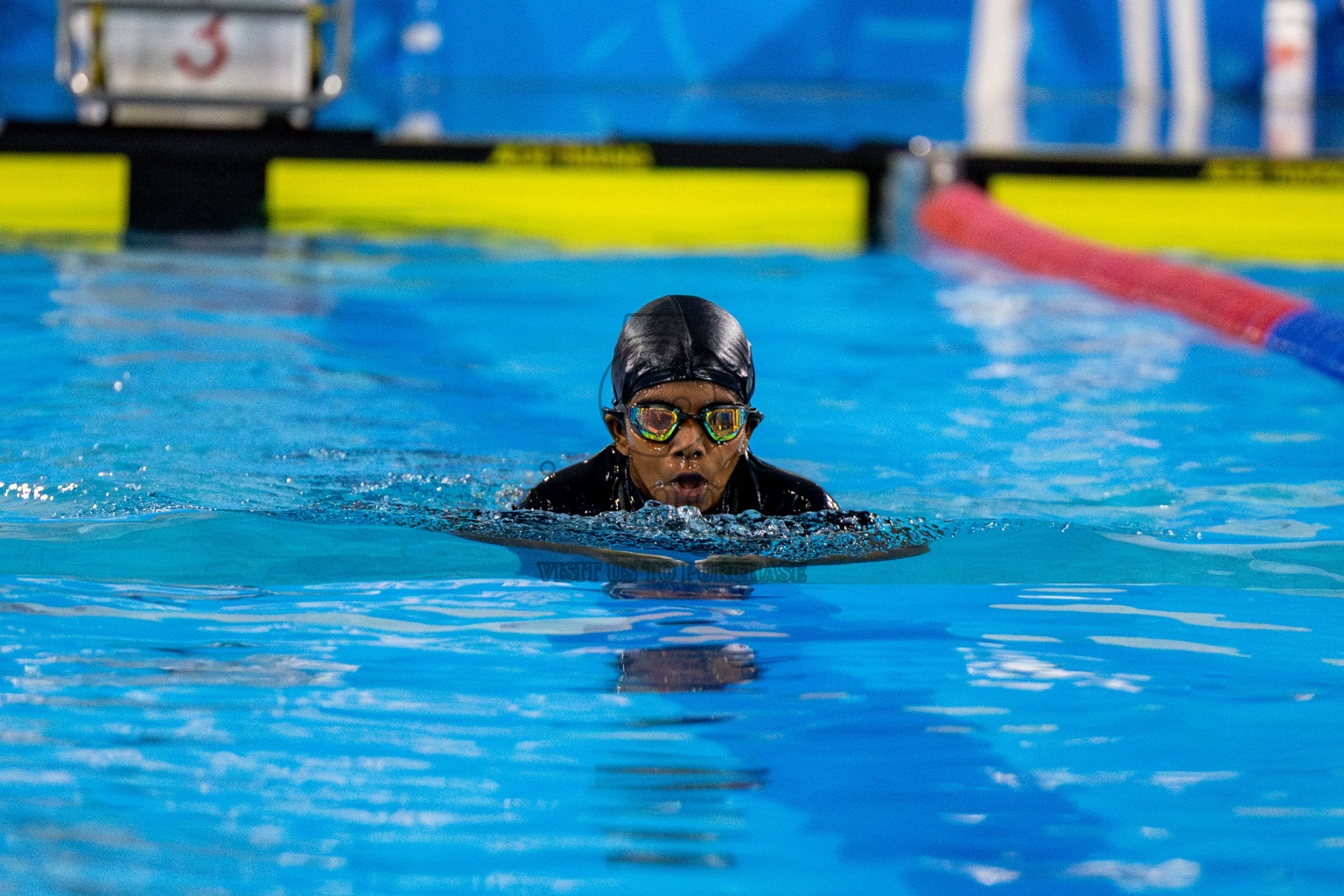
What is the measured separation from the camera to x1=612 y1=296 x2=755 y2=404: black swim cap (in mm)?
3516

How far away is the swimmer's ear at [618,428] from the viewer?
12.0ft

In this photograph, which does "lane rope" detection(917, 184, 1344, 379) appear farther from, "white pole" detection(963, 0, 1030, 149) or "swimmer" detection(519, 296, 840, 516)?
"white pole" detection(963, 0, 1030, 149)

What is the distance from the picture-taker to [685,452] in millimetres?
3521

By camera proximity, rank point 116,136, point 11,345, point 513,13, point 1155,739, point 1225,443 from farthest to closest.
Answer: point 513,13
point 116,136
point 11,345
point 1225,443
point 1155,739

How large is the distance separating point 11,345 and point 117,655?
3.71m

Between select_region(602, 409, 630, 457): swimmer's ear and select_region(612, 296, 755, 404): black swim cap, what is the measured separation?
1.6 inches

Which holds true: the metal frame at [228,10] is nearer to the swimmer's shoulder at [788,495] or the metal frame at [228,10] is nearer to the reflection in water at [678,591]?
the swimmer's shoulder at [788,495]

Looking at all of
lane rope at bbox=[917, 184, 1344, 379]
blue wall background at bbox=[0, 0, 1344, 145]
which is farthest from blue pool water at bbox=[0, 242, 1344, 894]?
blue wall background at bbox=[0, 0, 1344, 145]

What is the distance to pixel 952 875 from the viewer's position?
7.41 feet

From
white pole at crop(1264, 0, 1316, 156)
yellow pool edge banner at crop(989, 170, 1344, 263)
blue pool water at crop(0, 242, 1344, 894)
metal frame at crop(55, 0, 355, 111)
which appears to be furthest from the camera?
white pole at crop(1264, 0, 1316, 156)

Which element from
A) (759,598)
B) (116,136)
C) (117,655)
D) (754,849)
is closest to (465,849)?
(754,849)

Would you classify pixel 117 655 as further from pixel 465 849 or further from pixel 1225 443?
pixel 1225 443

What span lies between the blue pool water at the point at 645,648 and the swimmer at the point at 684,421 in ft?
0.49

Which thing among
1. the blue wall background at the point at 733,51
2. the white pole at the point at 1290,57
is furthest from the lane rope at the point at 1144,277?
the white pole at the point at 1290,57
